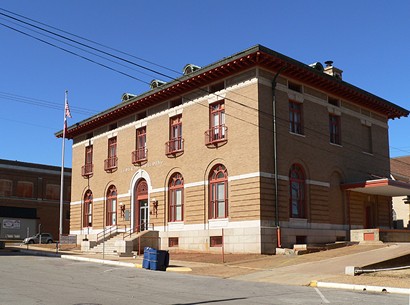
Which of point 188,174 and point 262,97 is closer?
point 262,97

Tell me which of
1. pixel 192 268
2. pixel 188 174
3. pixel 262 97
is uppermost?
pixel 262 97

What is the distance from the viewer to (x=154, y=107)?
37.6 metres

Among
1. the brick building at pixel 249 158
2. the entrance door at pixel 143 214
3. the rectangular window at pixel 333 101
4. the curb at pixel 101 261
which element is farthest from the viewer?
the entrance door at pixel 143 214

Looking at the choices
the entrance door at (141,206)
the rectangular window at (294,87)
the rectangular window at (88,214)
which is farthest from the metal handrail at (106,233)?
the rectangular window at (294,87)

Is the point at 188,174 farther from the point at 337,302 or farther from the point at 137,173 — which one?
the point at 337,302

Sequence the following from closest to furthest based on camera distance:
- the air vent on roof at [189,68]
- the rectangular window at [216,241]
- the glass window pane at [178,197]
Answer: the rectangular window at [216,241], the glass window pane at [178,197], the air vent on roof at [189,68]

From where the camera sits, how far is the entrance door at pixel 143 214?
123 feet

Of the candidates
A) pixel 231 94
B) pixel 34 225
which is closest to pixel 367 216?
pixel 231 94

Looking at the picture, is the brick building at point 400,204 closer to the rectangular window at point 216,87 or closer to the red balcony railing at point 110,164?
the rectangular window at point 216,87

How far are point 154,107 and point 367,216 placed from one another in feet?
58.2

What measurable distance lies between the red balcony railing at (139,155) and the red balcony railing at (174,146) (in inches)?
110

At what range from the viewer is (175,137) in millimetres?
35406

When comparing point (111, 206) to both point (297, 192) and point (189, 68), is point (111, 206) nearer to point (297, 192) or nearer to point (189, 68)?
point (189, 68)

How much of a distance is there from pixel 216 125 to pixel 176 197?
6.16 meters
